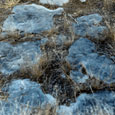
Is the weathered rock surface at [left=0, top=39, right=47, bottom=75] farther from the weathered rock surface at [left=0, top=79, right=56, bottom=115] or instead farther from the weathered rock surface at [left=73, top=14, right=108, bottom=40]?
the weathered rock surface at [left=73, top=14, right=108, bottom=40]

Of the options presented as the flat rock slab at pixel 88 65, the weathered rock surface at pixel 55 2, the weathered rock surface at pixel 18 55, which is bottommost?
the weathered rock surface at pixel 18 55

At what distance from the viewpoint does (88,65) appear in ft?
6.74

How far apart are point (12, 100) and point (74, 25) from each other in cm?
147

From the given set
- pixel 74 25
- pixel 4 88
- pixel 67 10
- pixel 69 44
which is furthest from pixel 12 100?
pixel 67 10

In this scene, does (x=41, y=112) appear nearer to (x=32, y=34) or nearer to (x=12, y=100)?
(x=12, y=100)

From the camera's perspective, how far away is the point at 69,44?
241cm

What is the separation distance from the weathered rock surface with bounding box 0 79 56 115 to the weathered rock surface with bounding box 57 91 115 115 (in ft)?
0.55

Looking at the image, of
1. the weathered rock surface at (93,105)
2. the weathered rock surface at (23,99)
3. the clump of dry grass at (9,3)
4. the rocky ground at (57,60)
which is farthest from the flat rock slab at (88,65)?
the clump of dry grass at (9,3)

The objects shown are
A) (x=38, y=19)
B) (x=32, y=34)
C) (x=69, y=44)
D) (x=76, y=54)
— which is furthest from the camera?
(x=38, y=19)

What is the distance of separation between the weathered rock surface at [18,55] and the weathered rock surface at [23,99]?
0.70 feet

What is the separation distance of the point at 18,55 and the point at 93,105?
3.50 ft

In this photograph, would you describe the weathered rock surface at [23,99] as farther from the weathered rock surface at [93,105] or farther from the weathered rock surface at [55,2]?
the weathered rock surface at [55,2]

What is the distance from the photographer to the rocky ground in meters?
1.76

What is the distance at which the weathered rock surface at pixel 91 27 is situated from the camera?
2510 millimetres
